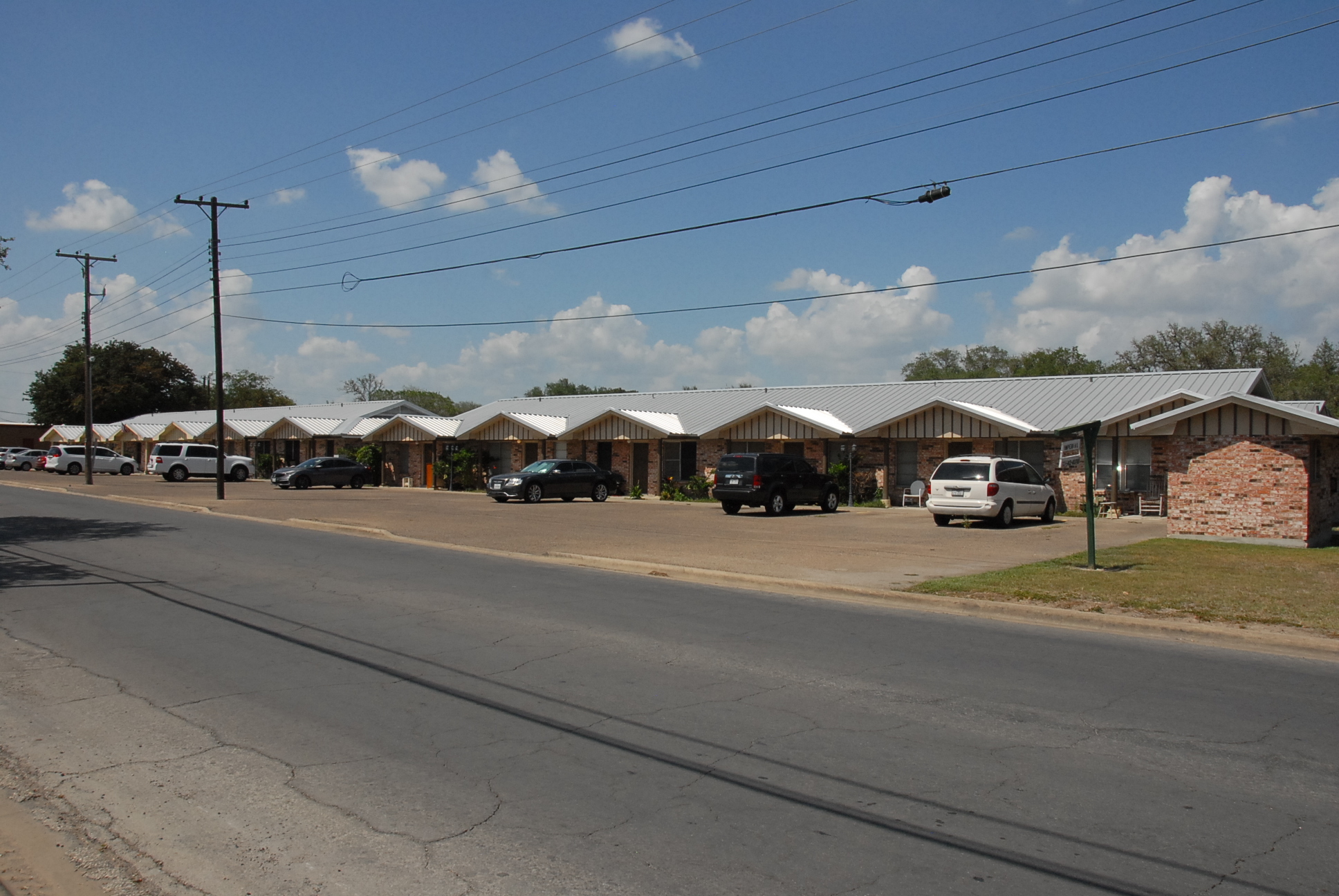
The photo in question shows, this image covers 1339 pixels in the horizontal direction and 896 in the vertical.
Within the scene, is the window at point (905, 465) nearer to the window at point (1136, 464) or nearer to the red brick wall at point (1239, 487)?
the window at point (1136, 464)

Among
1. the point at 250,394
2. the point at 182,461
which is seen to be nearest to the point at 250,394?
the point at 250,394

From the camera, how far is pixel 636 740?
20.3 feet

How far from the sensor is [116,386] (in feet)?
290

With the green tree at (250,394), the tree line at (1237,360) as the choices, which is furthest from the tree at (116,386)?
the tree line at (1237,360)

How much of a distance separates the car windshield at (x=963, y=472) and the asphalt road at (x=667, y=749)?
1381 cm

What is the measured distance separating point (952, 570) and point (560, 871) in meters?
11.8

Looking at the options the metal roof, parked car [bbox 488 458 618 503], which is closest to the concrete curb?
parked car [bbox 488 458 618 503]

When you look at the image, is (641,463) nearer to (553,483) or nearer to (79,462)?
(553,483)

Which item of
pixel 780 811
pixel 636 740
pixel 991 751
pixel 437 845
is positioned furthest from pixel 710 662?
pixel 437 845

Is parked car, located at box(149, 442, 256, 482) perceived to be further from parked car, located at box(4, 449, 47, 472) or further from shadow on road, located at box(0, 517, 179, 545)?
shadow on road, located at box(0, 517, 179, 545)

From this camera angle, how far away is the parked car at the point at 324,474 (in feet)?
150

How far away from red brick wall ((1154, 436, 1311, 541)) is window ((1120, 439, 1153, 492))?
791cm

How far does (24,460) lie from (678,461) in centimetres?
5691

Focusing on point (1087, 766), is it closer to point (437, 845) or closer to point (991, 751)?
point (991, 751)
